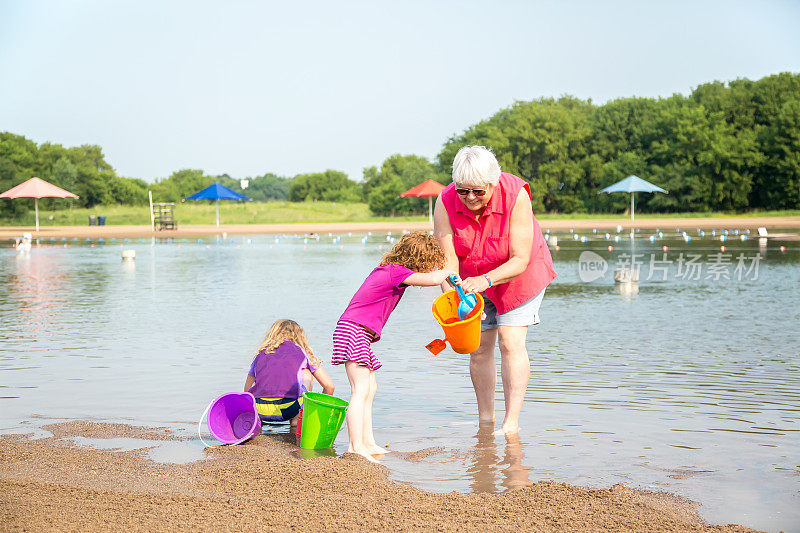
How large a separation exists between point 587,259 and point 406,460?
1775cm

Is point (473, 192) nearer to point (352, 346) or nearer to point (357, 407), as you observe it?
point (352, 346)

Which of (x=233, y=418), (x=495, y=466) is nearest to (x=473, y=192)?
(x=495, y=466)

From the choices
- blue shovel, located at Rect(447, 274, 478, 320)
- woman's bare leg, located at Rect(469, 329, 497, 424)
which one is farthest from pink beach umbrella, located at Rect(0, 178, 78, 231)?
blue shovel, located at Rect(447, 274, 478, 320)

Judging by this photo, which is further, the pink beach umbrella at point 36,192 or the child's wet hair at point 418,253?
the pink beach umbrella at point 36,192

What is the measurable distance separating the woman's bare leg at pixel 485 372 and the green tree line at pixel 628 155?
163 feet

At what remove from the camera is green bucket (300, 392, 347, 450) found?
5.30m

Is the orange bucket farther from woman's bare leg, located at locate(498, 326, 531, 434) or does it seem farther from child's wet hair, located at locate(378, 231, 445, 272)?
woman's bare leg, located at locate(498, 326, 531, 434)

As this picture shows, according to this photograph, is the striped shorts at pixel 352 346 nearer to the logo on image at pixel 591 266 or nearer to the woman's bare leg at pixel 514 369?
the woman's bare leg at pixel 514 369

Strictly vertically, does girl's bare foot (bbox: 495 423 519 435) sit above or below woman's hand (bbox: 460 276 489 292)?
below

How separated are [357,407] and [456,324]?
799mm

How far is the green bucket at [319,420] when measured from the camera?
5.30 metres

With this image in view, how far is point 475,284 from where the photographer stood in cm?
516

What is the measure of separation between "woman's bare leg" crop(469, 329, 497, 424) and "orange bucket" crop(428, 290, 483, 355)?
0.41 meters

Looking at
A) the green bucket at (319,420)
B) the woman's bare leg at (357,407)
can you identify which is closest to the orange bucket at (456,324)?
the woman's bare leg at (357,407)
